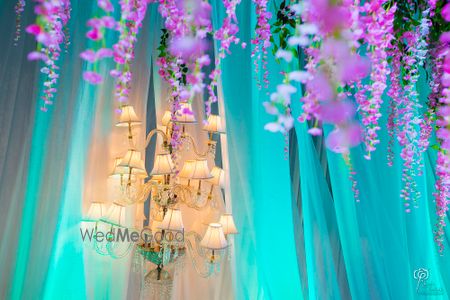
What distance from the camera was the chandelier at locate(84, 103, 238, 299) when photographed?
7.05 feet

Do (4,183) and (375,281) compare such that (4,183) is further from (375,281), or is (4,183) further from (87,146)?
(375,281)

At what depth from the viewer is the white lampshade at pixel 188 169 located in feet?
7.41

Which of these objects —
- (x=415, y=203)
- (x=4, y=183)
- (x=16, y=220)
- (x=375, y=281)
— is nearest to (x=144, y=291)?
(x=16, y=220)

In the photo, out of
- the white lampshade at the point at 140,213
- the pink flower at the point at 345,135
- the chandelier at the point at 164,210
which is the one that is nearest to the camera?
the pink flower at the point at 345,135

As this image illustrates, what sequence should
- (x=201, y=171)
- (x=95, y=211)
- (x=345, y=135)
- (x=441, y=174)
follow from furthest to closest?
(x=201, y=171) → (x=95, y=211) → (x=441, y=174) → (x=345, y=135)

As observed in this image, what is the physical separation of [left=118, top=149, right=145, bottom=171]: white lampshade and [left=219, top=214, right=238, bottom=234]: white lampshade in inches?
20.3

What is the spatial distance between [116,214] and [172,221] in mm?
294

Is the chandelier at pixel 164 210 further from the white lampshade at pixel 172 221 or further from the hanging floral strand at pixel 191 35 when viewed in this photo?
the hanging floral strand at pixel 191 35

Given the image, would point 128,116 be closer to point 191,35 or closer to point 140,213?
point 140,213

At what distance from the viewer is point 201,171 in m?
2.23

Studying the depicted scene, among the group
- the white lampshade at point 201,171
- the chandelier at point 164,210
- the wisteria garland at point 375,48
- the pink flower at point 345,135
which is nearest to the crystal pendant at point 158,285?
the chandelier at point 164,210

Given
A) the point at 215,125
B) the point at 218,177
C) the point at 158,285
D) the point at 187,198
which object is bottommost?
the point at 158,285

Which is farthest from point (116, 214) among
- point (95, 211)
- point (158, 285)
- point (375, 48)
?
point (375, 48)

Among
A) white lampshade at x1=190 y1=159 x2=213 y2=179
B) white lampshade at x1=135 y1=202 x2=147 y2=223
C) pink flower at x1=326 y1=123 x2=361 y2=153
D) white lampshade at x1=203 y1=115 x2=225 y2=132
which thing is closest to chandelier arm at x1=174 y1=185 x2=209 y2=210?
white lampshade at x1=190 y1=159 x2=213 y2=179
